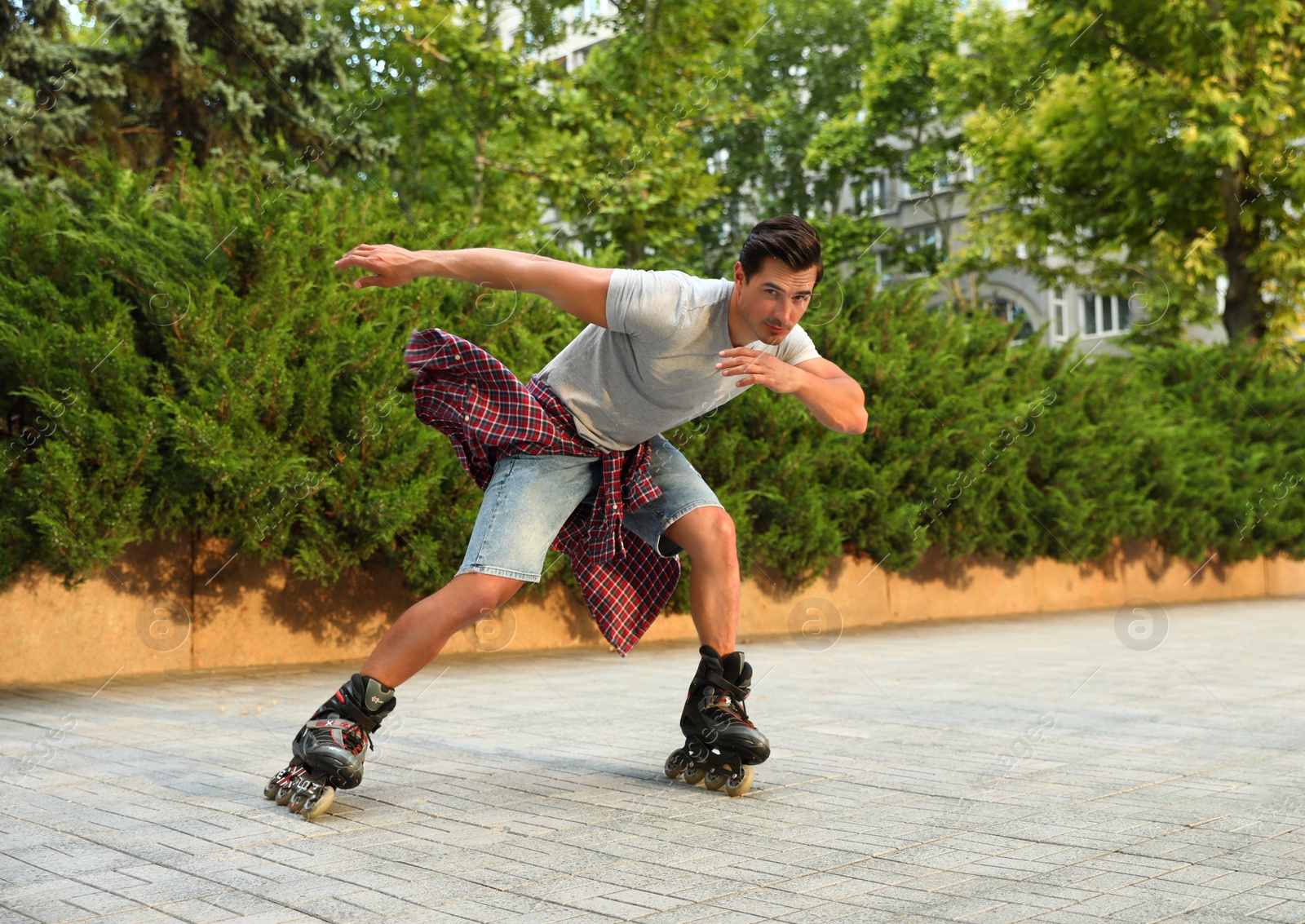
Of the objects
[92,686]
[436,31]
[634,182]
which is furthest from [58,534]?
[436,31]

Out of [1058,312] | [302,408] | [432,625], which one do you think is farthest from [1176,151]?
[1058,312]

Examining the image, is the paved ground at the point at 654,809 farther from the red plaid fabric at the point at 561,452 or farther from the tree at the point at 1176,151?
the tree at the point at 1176,151

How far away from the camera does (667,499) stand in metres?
4.23

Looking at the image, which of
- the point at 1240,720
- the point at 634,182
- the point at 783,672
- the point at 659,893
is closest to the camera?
the point at 659,893

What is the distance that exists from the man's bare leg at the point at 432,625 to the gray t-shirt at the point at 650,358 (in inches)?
23.8

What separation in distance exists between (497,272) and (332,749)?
1.44 metres

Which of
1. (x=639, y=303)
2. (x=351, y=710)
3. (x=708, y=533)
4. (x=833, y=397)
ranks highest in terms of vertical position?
(x=639, y=303)

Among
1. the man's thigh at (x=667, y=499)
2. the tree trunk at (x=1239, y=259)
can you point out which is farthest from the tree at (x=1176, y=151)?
→ the man's thigh at (x=667, y=499)

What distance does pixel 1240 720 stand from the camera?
18.7 feet

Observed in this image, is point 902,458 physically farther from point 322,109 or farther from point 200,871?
point 322,109

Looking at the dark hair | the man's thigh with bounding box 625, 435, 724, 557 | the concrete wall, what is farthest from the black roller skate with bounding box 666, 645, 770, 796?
the concrete wall

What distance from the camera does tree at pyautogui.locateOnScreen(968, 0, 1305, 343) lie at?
16.3m

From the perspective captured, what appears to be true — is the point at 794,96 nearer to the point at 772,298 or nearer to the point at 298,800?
the point at 772,298

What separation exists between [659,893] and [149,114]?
47.2 feet
